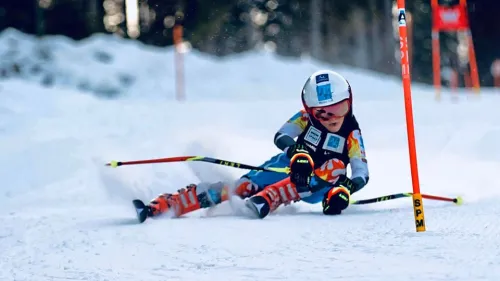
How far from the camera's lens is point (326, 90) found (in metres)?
6.01

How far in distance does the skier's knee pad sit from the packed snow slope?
131 millimetres

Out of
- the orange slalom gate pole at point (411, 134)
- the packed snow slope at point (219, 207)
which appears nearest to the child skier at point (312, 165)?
the packed snow slope at point (219, 207)

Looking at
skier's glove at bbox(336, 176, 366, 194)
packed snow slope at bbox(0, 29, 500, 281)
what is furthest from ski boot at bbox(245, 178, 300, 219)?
skier's glove at bbox(336, 176, 366, 194)

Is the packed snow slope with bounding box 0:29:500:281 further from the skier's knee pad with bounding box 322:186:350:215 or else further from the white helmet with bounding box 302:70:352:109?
the white helmet with bounding box 302:70:352:109

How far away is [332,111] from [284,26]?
3036 cm

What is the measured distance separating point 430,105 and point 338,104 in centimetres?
900

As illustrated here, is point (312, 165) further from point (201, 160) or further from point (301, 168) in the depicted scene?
point (201, 160)

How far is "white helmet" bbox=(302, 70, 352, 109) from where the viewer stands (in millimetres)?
6008

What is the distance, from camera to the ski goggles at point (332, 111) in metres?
6.07

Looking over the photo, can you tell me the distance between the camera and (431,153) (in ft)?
32.4

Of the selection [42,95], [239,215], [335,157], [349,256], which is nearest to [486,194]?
[335,157]

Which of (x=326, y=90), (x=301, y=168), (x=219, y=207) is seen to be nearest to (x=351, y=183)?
(x=301, y=168)

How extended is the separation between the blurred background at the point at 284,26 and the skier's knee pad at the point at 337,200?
61.3 ft

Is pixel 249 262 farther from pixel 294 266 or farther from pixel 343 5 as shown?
pixel 343 5
